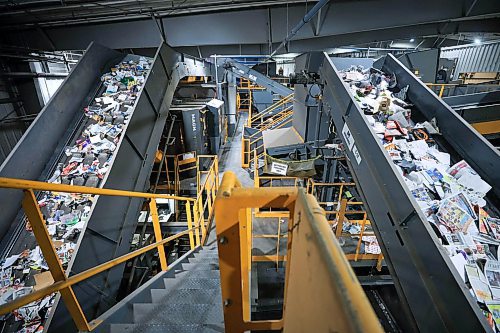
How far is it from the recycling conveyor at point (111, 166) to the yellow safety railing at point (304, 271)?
2.44 meters

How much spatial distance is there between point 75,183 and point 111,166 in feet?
2.67

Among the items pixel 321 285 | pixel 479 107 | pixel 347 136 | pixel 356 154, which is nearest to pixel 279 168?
pixel 347 136

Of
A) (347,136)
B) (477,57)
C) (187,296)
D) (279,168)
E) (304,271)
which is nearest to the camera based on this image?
(304,271)

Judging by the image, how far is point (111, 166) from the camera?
11.4 ft

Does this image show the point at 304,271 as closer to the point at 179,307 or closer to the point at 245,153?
the point at 179,307

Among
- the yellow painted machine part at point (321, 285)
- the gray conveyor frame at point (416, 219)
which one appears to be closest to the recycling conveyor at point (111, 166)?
the yellow painted machine part at point (321, 285)

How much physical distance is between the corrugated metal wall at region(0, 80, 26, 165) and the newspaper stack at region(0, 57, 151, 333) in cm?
564

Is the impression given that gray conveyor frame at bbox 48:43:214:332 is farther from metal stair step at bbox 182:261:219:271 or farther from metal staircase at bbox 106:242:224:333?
metal stair step at bbox 182:261:219:271

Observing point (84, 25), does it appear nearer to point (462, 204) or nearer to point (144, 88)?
point (144, 88)

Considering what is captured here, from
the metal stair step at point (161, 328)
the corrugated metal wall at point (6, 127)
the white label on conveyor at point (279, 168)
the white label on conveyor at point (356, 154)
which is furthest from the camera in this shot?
the corrugated metal wall at point (6, 127)

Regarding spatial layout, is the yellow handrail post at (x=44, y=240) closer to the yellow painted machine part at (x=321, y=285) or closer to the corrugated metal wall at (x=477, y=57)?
the yellow painted machine part at (x=321, y=285)

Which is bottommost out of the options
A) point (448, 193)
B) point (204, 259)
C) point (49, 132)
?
point (204, 259)

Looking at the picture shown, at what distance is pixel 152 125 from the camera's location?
471 cm

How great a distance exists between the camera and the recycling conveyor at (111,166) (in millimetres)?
2932
